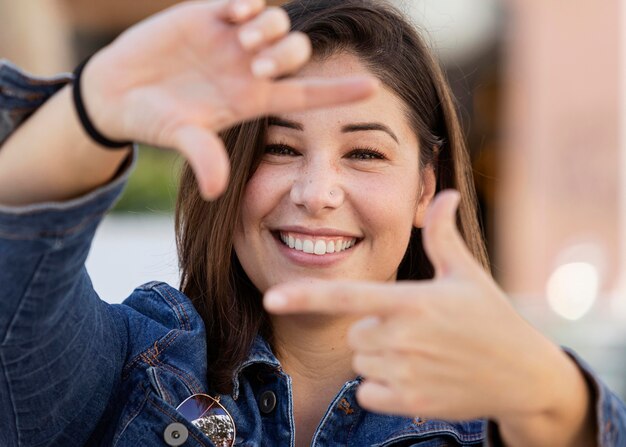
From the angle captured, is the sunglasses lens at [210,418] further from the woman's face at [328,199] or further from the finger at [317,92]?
the finger at [317,92]

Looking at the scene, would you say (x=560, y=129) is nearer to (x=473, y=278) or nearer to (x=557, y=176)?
(x=557, y=176)

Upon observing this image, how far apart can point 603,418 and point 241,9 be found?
816 millimetres

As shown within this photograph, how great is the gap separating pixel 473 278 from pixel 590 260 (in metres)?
6.96

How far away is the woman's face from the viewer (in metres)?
2.08

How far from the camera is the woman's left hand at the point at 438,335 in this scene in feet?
4.34

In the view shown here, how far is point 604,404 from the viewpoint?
60.7 inches

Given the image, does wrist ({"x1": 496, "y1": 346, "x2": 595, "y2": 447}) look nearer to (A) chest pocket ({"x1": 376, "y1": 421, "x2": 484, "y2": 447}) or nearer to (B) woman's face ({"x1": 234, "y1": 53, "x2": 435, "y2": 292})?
(A) chest pocket ({"x1": 376, "y1": 421, "x2": 484, "y2": 447})

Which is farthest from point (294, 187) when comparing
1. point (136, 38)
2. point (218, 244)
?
point (136, 38)

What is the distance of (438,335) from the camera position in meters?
1.34

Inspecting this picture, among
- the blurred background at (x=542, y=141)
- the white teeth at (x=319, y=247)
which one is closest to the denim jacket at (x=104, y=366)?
the white teeth at (x=319, y=247)

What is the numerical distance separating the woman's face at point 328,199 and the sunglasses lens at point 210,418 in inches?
11.0

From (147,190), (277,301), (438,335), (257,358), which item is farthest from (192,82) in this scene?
(147,190)

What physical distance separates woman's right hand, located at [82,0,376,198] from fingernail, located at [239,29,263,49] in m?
0.02

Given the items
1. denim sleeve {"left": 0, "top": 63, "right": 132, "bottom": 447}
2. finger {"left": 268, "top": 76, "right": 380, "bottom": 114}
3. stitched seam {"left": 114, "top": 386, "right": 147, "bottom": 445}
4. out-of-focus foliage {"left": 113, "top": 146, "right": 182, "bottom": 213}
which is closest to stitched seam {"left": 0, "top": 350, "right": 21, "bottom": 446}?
denim sleeve {"left": 0, "top": 63, "right": 132, "bottom": 447}
